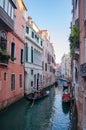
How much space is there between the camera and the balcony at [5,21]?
13.2m

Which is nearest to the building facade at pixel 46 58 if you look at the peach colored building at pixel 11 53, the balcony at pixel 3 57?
the peach colored building at pixel 11 53

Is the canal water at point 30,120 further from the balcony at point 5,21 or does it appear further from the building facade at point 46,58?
the building facade at point 46,58

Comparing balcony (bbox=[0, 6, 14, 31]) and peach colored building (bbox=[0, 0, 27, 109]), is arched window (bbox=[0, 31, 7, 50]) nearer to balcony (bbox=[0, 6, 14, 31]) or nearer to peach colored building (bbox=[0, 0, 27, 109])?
peach colored building (bbox=[0, 0, 27, 109])

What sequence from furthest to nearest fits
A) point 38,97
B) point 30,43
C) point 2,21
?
point 30,43 → point 38,97 → point 2,21

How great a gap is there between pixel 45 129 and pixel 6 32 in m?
7.47

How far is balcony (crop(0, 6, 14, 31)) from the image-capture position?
13180 millimetres

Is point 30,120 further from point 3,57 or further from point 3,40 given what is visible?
→ point 3,40

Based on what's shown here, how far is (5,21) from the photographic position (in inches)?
546

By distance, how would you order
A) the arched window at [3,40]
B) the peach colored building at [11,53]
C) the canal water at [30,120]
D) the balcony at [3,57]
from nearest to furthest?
the canal water at [30,120] → the balcony at [3,57] → the peach colored building at [11,53] → the arched window at [3,40]

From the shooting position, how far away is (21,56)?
21.3 metres

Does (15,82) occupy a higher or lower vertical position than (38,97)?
higher

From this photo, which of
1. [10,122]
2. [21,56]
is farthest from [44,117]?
[21,56]

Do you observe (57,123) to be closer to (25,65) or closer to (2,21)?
(2,21)

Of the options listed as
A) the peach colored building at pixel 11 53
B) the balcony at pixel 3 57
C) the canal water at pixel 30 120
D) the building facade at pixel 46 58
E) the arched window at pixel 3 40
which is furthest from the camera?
the building facade at pixel 46 58
